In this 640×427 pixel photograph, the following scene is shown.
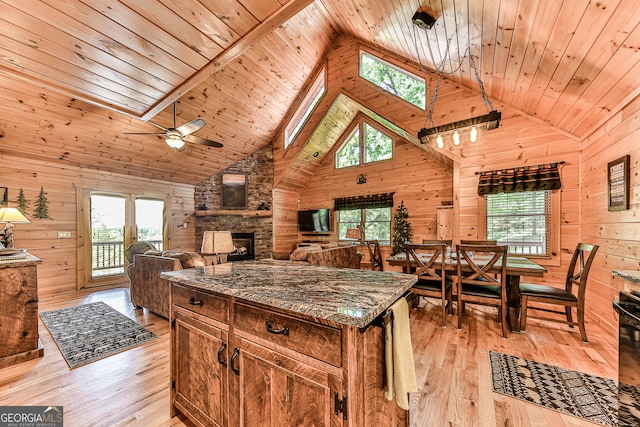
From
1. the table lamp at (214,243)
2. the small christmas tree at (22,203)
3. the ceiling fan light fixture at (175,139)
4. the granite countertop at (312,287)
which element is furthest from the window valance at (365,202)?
the small christmas tree at (22,203)

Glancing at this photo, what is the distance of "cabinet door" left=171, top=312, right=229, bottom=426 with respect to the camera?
1.34m

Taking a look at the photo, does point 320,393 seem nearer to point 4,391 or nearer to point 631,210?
point 4,391

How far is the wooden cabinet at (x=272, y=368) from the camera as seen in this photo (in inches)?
36.2

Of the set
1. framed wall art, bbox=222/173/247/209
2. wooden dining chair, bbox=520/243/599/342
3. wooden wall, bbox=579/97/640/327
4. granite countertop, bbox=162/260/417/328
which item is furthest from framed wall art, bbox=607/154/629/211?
framed wall art, bbox=222/173/247/209

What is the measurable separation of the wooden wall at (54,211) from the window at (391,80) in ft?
19.3

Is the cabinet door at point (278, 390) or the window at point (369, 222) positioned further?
the window at point (369, 222)

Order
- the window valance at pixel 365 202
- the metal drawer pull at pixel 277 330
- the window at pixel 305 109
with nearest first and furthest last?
the metal drawer pull at pixel 277 330
the window at pixel 305 109
the window valance at pixel 365 202

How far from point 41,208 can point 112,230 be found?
1.22 m

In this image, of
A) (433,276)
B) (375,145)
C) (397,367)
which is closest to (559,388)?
(433,276)

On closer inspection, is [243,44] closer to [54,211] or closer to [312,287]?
[312,287]

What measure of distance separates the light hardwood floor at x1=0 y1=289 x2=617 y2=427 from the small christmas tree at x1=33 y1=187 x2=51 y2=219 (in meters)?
2.49

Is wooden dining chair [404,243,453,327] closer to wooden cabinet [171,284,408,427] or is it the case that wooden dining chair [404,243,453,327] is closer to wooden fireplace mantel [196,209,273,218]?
wooden cabinet [171,284,408,427]

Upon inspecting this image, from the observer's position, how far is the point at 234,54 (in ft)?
8.43

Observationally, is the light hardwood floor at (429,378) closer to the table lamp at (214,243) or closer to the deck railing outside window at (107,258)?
the table lamp at (214,243)
